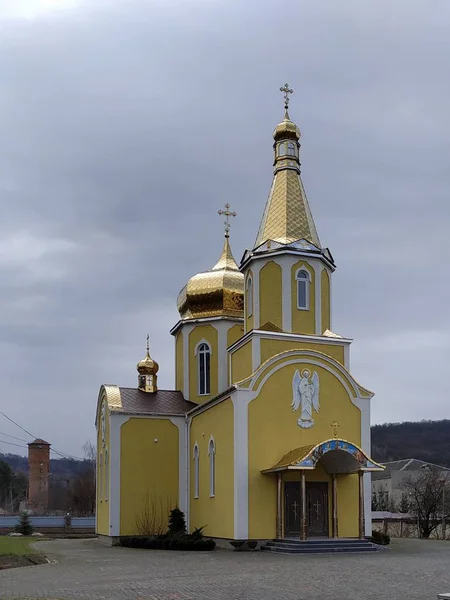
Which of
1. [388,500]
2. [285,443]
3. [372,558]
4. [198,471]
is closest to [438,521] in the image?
[198,471]

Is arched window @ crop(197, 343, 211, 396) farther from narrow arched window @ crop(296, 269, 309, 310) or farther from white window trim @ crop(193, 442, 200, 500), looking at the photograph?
narrow arched window @ crop(296, 269, 309, 310)

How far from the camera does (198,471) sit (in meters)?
26.0

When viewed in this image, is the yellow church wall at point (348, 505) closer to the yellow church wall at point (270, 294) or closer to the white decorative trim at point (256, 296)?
the yellow church wall at point (270, 294)

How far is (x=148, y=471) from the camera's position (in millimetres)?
27188

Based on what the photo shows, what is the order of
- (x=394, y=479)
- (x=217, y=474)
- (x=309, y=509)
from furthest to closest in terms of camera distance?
1. (x=394, y=479)
2. (x=217, y=474)
3. (x=309, y=509)

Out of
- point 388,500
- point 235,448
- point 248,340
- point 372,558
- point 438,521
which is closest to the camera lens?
point 372,558

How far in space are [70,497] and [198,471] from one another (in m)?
46.0

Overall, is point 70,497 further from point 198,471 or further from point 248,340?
point 248,340

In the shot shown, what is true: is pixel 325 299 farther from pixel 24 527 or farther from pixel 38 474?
pixel 38 474

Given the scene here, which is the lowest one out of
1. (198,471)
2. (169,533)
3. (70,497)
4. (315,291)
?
(70,497)

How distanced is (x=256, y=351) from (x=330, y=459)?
3.62 metres

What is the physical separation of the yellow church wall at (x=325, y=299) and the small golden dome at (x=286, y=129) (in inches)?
189

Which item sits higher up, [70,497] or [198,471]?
[198,471]

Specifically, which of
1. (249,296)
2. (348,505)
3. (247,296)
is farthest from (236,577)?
(247,296)
